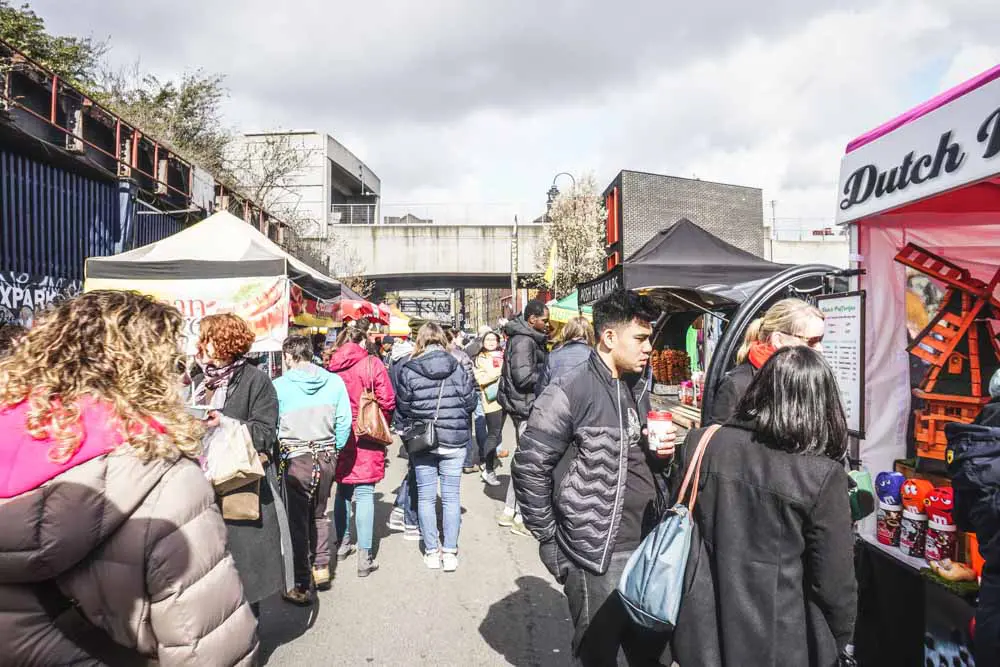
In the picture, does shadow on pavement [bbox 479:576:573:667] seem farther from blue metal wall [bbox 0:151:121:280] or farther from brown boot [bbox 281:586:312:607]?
blue metal wall [bbox 0:151:121:280]

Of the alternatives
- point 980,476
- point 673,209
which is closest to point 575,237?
point 673,209

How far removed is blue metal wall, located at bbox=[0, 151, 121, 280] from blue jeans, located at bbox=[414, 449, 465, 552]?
6476 mm

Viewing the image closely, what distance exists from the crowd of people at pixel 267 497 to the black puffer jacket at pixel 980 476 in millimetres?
438

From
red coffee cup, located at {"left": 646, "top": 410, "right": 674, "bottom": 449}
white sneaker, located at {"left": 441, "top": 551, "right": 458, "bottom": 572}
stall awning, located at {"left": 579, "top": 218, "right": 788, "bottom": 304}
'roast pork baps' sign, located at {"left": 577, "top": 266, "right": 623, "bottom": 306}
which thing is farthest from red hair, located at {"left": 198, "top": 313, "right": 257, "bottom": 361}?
stall awning, located at {"left": 579, "top": 218, "right": 788, "bottom": 304}

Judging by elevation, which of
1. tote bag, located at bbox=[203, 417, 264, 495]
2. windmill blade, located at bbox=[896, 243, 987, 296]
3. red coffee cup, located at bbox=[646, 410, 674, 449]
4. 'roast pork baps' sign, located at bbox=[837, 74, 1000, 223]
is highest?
'roast pork baps' sign, located at bbox=[837, 74, 1000, 223]

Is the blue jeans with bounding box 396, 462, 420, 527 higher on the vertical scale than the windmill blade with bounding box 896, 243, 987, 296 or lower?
lower

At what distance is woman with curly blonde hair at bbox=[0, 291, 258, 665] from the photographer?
1.50 meters

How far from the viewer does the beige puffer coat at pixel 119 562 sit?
1483mm

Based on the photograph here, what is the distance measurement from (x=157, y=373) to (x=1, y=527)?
0.51 meters

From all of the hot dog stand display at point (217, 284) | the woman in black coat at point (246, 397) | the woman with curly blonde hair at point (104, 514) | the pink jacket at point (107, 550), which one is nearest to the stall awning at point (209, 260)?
the hot dog stand display at point (217, 284)

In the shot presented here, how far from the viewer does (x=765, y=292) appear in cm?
412

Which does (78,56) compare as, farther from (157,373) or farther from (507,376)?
(157,373)

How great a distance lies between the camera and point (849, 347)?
389 cm

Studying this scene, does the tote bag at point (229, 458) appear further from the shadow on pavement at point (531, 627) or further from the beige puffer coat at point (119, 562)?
the shadow on pavement at point (531, 627)
